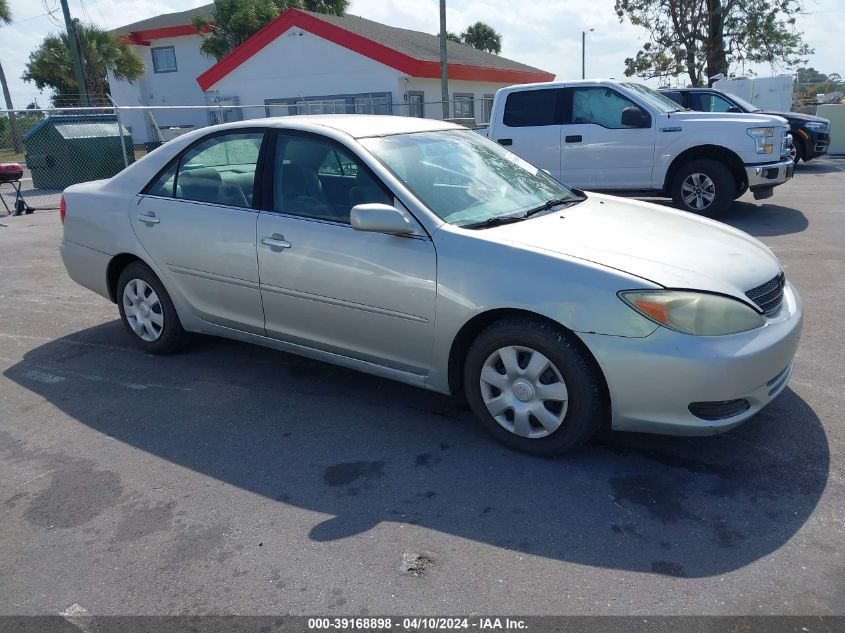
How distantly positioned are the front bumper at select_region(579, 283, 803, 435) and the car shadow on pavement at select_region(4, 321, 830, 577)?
11.9 inches

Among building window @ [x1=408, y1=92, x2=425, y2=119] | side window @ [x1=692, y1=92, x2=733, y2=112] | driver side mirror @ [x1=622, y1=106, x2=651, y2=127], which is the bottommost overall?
driver side mirror @ [x1=622, y1=106, x2=651, y2=127]

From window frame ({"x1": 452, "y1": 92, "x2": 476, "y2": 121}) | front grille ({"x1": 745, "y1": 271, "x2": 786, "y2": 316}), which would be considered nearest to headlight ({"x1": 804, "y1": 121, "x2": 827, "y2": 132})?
window frame ({"x1": 452, "y1": 92, "x2": 476, "y2": 121})

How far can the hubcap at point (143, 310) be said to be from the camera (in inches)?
197

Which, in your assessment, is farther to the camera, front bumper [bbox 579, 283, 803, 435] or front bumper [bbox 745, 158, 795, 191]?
front bumper [bbox 745, 158, 795, 191]

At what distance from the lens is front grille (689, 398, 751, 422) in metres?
3.14

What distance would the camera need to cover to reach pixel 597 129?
31.4 ft

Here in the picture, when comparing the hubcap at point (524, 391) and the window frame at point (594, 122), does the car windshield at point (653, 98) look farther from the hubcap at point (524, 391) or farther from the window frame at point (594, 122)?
the hubcap at point (524, 391)

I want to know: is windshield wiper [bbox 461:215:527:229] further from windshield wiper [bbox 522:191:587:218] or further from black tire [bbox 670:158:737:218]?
black tire [bbox 670:158:737:218]

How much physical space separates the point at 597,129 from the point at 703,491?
729 cm

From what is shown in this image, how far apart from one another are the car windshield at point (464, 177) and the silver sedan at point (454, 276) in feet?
0.05

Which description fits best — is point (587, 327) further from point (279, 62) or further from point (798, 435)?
point (279, 62)

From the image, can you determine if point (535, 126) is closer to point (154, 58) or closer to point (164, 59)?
point (164, 59)

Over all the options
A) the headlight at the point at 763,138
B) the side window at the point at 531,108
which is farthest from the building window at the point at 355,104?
the headlight at the point at 763,138

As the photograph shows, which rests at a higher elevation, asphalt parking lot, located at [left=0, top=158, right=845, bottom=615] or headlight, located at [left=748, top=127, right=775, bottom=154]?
headlight, located at [left=748, top=127, right=775, bottom=154]
